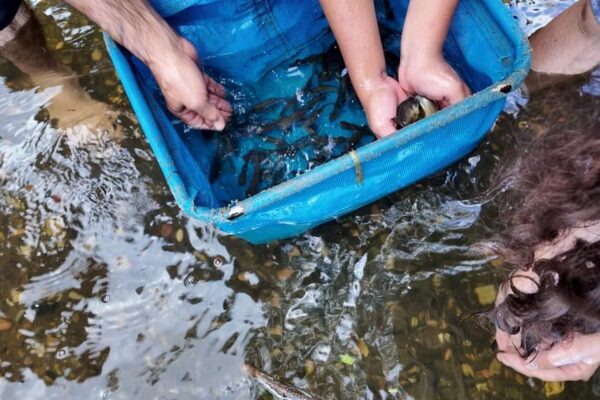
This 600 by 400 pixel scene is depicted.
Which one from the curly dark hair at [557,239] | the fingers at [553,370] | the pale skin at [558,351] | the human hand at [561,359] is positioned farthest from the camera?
the fingers at [553,370]

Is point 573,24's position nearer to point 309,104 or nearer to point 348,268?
point 309,104

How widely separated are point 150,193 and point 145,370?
843mm

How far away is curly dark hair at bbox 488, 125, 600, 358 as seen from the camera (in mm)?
1325

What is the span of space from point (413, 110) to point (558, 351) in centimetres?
99

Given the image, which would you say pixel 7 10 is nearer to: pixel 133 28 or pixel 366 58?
pixel 133 28

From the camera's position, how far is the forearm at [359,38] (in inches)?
82.2

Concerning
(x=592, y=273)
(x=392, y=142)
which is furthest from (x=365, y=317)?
(x=592, y=273)

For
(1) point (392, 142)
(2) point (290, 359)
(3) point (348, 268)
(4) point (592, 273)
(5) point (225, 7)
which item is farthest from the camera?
(5) point (225, 7)

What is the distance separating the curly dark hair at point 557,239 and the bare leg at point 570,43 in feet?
3.22

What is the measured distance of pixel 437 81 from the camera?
2080 mm

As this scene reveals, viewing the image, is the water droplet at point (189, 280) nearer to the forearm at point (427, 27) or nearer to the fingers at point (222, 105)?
the fingers at point (222, 105)

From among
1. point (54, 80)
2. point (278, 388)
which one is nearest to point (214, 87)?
point (54, 80)

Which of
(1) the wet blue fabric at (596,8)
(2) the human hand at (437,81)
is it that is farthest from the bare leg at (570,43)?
(2) the human hand at (437,81)

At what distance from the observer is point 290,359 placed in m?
2.14
